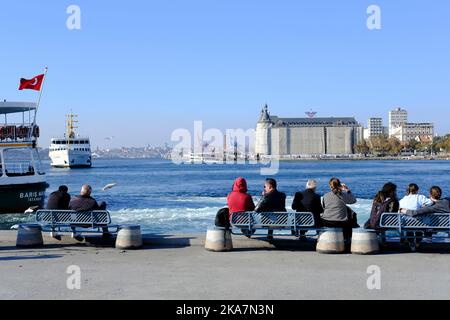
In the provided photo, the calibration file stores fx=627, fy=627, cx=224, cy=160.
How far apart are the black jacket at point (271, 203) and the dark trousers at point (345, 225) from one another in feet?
3.14

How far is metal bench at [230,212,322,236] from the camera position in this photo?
12.5m

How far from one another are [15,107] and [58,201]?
74.8ft

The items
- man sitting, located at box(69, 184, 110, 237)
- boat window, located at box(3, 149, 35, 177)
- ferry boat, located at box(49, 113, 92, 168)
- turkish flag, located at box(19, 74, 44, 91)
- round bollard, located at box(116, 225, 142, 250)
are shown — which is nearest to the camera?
round bollard, located at box(116, 225, 142, 250)

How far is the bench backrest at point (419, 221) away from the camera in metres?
11.9

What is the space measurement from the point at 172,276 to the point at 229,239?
268cm

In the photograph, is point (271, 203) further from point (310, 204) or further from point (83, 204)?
point (83, 204)

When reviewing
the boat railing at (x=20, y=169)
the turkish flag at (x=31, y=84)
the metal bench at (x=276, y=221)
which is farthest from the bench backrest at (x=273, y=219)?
the boat railing at (x=20, y=169)

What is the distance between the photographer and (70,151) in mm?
143625

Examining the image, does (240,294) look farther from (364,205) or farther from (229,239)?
(364,205)

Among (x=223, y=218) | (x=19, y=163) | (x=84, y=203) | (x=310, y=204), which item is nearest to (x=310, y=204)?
(x=310, y=204)

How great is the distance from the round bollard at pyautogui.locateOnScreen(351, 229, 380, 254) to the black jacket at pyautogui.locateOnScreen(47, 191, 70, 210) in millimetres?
6503

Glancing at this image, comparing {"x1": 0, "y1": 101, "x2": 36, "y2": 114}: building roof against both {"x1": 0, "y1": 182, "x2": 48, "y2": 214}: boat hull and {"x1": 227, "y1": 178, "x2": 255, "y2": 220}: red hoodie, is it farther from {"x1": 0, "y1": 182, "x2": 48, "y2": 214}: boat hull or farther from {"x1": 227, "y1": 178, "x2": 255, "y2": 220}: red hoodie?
{"x1": 227, "y1": 178, "x2": 255, "y2": 220}: red hoodie

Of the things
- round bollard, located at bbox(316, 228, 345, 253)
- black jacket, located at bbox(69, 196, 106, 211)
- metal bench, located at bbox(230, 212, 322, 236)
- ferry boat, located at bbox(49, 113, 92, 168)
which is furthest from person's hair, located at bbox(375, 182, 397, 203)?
ferry boat, located at bbox(49, 113, 92, 168)

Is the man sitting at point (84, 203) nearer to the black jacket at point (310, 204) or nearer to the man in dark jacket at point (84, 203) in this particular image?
the man in dark jacket at point (84, 203)
